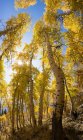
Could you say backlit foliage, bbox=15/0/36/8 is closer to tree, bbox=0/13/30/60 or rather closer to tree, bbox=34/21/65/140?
tree, bbox=0/13/30/60

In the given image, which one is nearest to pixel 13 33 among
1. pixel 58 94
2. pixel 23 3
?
pixel 23 3

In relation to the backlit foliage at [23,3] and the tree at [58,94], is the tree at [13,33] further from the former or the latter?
the tree at [58,94]

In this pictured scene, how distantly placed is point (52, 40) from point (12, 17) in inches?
121

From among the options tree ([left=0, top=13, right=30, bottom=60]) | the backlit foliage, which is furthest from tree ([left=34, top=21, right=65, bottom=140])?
the backlit foliage

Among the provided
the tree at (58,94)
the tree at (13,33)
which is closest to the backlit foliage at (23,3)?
the tree at (13,33)

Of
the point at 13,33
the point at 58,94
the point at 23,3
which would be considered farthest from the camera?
the point at 23,3

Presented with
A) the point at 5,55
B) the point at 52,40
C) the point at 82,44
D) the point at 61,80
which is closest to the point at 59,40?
the point at 52,40

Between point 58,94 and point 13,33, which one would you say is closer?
point 58,94

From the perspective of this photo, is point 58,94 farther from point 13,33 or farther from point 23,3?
point 23,3

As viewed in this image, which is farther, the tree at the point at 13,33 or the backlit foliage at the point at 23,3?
the backlit foliage at the point at 23,3

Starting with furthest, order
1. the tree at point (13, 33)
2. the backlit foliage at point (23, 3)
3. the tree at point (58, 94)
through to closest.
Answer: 1. the backlit foliage at point (23, 3)
2. the tree at point (13, 33)
3. the tree at point (58, 94)

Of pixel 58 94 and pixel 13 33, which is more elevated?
pixel 13 33

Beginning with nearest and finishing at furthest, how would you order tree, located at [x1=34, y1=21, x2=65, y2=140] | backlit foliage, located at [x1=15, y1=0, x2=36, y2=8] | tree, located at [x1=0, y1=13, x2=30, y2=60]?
tree, located at [x1=34, y1=21, x2=65, y2=140]
tree, located at [x1=0, y1=13, x2=30, y2=60]
backlit foliage, located at [x1=15, y1=0, x2=36, y2=8]

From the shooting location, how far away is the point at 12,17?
1372 cm
